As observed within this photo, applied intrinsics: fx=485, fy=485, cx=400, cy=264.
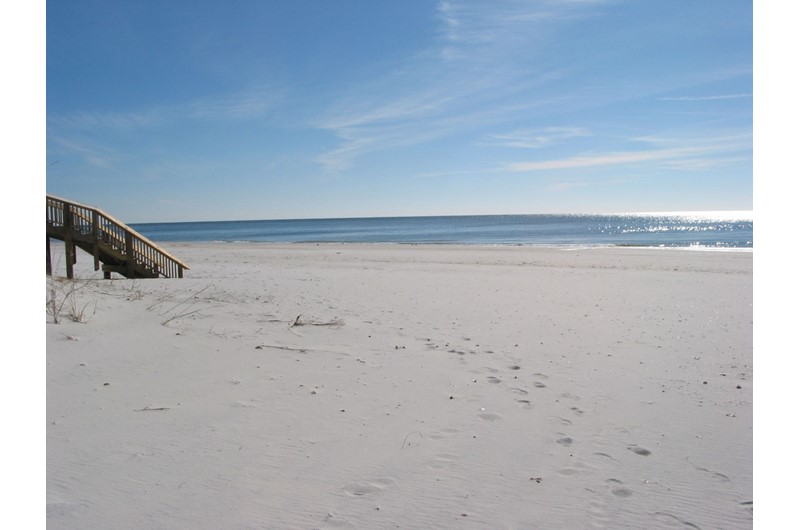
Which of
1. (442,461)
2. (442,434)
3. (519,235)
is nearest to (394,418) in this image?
(442,434)

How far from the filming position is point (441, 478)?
10.4 feet

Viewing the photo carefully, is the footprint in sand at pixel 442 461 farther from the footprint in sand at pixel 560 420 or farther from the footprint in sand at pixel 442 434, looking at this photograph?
the footprint in sand at pixel 560 420

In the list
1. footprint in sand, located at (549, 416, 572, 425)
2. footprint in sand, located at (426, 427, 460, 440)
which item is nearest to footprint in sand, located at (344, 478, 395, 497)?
footprint in sand, located at (426, 427, 460, 440)

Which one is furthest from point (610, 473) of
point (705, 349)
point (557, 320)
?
point (557, 320)

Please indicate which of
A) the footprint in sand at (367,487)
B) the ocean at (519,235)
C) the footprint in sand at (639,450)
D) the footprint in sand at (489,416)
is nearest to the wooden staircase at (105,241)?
the footprint in sand at (489,416)

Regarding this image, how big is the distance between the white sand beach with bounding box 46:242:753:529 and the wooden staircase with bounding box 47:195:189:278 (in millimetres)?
4994

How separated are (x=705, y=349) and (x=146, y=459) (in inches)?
258

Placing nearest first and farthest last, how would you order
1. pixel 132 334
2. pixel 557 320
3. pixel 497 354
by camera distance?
pixel 497 354 < pixel 132 334 < pixel 557 320

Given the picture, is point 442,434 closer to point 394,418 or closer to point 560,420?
point 394,418

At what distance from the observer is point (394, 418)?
13.5ft

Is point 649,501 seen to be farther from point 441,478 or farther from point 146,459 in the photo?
point 146,459

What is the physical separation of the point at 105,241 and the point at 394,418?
12.5 metres
